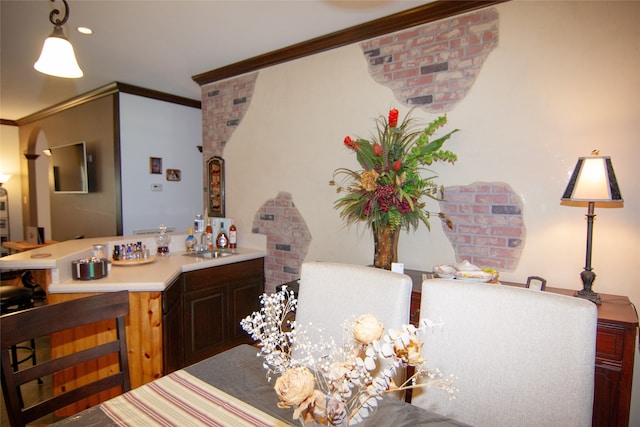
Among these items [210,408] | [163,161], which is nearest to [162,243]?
[163,161]

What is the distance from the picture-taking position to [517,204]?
2.07 metres

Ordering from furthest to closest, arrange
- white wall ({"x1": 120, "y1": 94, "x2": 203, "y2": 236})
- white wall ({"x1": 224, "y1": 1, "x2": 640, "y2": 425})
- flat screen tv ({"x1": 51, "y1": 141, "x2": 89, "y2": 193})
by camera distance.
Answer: flat screen tv ({"x1": 51, "y1": 141, "x2": 89, "y2": 193})
white wall ({"x1": 120, "y1": 94, "x2": 203, "y2": 236})
white wall ({"x1": 224, "y1": 1, "x2": 640, "y2": 425})

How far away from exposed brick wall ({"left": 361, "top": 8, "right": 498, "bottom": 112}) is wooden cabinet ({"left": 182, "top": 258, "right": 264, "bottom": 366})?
196cm

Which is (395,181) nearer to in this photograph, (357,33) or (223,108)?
(357,33)

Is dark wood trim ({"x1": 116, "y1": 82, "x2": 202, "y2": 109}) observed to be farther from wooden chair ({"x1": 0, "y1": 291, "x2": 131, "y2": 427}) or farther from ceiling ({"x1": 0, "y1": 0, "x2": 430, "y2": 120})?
wooden chair ({"x1": 0, "y1": 291, "x2": 131, "y2": 427})

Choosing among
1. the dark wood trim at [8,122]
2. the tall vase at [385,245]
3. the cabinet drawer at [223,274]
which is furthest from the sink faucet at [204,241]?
the dark wood trim at [8,122]

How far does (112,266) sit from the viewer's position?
2.60 metres

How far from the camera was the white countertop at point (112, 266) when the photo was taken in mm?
2066

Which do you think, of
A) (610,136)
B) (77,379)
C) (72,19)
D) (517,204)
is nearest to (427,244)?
(517,204)

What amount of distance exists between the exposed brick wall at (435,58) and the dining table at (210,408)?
6.30 feet

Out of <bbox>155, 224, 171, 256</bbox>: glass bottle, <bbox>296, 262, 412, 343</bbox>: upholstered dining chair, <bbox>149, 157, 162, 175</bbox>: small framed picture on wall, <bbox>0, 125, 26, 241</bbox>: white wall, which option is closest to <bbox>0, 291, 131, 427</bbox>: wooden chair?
<bbox>296, 262, 412, 343</bbox>: upholstered dining chair

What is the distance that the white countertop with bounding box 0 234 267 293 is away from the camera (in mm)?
2066

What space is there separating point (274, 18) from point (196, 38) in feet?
2.50

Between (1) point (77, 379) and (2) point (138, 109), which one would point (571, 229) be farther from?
(2) point (138, 109)
